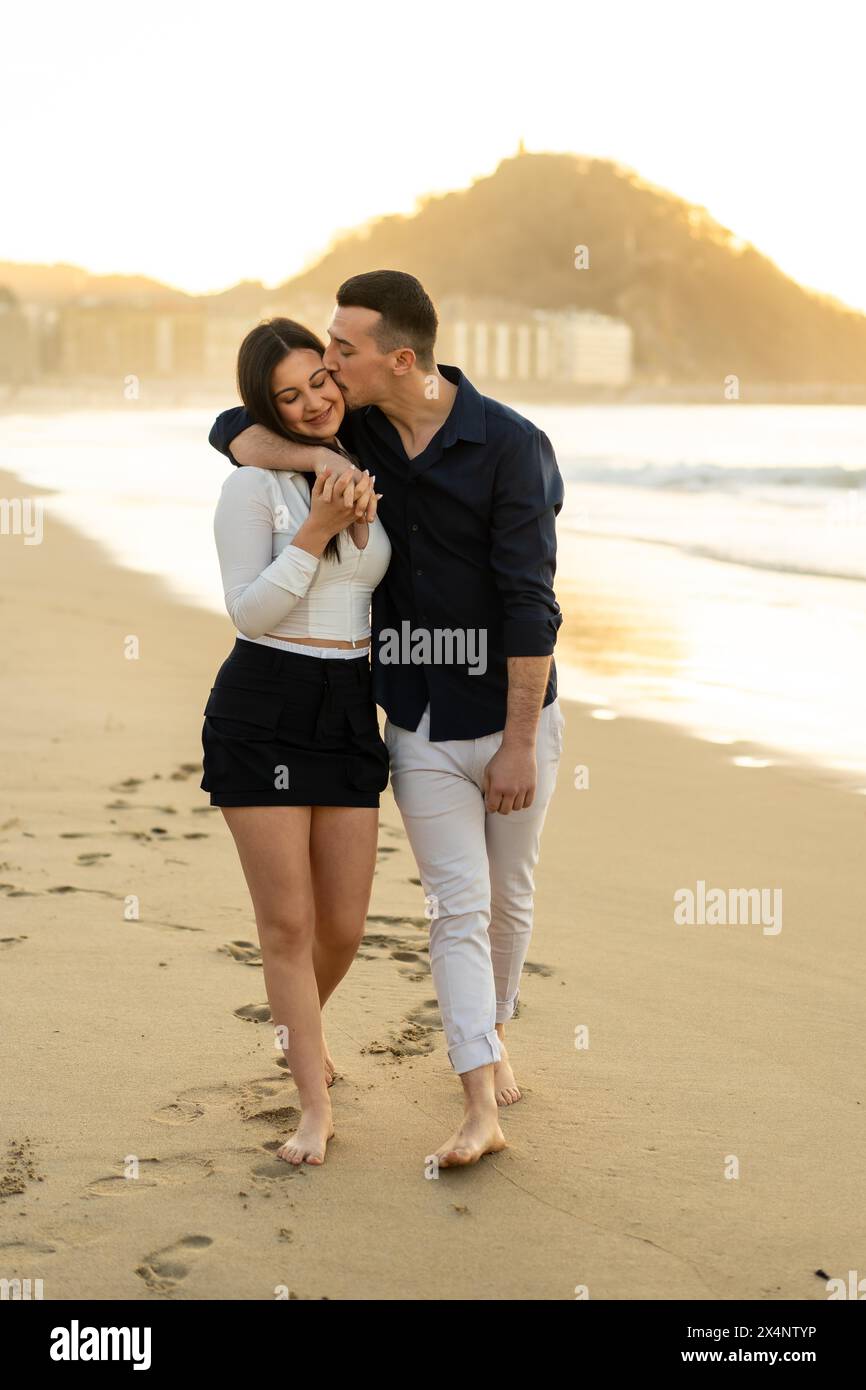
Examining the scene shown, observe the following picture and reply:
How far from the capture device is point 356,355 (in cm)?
317

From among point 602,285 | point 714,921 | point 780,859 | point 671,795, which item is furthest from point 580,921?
point 602,285

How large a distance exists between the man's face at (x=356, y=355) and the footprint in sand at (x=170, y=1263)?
181 cm

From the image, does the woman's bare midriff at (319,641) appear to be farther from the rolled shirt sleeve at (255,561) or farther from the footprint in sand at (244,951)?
the footprint in sand at (244,951)

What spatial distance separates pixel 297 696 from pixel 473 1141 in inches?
42.3

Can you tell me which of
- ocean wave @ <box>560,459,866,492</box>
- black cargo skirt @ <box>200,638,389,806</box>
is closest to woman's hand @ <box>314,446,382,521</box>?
black cargo skirt @ <box>200,638,389,806</box>

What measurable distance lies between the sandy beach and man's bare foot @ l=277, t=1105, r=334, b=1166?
0.14 ft

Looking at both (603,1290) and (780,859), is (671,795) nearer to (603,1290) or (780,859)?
(780,859)

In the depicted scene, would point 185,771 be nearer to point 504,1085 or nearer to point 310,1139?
point 504,1085

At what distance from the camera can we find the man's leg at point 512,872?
346cm

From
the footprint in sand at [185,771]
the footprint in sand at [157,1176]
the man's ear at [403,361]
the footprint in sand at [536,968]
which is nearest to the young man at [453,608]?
the man's ear at [403,361]

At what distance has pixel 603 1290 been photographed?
2.79m

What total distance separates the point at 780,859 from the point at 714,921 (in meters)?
0.73

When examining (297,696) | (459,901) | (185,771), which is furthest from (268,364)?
(185,771)

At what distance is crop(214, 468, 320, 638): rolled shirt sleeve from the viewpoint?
3.10m
